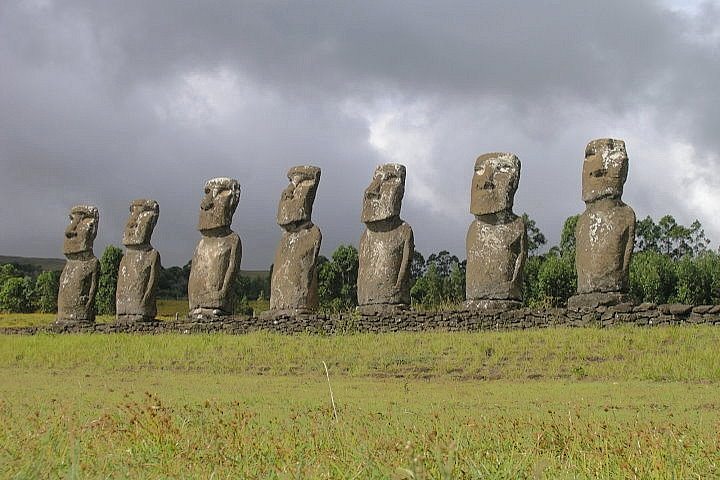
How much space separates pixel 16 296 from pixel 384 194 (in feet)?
106

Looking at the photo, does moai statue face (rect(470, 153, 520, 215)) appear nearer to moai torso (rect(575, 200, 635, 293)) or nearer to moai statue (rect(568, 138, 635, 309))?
moai statue (rect(568, 138, 635, 309))

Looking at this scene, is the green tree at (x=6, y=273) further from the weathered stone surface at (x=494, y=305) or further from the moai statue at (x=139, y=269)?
the weathered stone surface at (x=494, y=305)

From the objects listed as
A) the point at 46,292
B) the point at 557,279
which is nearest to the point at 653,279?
the point at 557,279

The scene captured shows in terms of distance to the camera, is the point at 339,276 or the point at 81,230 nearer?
the point at 81,230

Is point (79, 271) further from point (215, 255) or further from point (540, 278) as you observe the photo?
point (540, 278)

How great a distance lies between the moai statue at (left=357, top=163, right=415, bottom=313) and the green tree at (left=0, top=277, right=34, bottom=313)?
101ft

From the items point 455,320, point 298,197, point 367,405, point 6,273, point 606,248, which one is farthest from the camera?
point 6,273

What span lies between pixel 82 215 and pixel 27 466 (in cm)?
1960

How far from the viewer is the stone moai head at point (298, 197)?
18.8m

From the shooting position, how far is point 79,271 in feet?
72.0

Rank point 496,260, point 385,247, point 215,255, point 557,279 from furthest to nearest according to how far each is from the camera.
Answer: point 557,279, point 215,255, point 385,247, point 496,260

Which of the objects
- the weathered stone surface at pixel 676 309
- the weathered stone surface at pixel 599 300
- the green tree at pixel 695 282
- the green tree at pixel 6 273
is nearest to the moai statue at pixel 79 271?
the weathered stone surface at pixel 599 300

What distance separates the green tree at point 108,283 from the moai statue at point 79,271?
63.0 feet

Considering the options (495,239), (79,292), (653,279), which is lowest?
(79,292)
